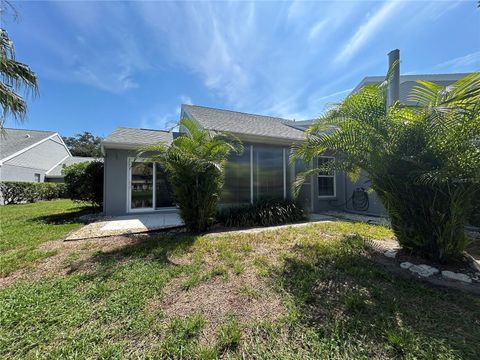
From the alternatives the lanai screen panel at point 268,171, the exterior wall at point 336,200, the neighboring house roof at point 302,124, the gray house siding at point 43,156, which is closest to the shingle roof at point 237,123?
the lanai screen panel at point 268,171

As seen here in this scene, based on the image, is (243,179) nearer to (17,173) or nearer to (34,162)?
(17,173)

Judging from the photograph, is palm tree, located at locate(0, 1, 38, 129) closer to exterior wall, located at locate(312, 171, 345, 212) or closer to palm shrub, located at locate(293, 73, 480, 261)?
palm shrub, located at locate(293, 73, 480, 261)

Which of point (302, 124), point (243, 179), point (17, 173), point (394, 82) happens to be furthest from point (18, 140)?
point (394, 82)

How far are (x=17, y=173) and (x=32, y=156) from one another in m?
3.77

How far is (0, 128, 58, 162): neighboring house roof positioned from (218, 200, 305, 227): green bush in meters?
21.6

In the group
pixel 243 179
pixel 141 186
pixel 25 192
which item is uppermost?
pixel 243 179

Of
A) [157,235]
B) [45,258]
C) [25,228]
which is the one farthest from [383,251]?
[25,228]

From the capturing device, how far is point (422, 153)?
12.8ft

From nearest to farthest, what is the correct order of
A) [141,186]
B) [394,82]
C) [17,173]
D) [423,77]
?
[394,82], [141,186], [423,77], [17,173]

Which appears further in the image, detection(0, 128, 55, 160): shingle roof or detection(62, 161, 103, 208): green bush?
detection(0, 128, 55, 160): shingle roof

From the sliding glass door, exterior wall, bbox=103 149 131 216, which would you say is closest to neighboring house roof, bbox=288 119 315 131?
the sliding glass door

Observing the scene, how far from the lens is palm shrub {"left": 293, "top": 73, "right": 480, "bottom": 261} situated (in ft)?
11.5

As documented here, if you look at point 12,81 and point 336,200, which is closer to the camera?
point 12,81

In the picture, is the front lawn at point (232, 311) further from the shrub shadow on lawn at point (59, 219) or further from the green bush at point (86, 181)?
the green bush at point (86, 181)
